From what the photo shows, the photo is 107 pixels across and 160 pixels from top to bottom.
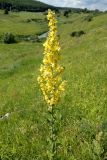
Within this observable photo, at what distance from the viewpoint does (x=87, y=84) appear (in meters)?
19.2

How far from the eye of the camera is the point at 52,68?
30.9ft

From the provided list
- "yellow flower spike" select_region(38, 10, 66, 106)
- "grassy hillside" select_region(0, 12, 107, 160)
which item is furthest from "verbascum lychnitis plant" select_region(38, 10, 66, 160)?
"grassy hillside" select_region(0, 12, 107, 160)

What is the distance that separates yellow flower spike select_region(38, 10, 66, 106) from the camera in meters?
9.22

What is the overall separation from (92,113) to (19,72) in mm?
20069

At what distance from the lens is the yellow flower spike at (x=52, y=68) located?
30.2 feet

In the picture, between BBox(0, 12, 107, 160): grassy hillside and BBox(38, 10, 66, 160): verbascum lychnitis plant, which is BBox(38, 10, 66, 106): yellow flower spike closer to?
BBox(38, 10, 66, 160): verbascum lychnitis plant

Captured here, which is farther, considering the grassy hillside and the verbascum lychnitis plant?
the grassy hillside

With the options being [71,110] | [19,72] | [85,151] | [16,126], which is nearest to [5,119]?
[16,126]

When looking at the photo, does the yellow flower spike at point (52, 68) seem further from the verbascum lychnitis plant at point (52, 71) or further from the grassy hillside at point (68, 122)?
the grassy hillside at point (68, 122)

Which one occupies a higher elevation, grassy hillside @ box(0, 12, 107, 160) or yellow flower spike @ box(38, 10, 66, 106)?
yellow flower spike @ box(38, 10, 66, 106)

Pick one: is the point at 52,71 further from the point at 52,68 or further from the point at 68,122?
the point at 68,122

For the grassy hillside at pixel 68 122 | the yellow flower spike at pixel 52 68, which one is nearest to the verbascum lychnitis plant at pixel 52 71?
the yellow flower spike at pixel 52 68

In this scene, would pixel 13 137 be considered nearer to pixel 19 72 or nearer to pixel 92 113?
pixel 92 113

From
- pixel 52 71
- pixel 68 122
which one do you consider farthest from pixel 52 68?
pixel 68 122
